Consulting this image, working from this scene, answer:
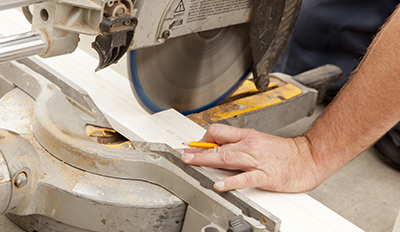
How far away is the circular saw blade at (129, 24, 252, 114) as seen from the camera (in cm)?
187

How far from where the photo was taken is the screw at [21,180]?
4.06ft

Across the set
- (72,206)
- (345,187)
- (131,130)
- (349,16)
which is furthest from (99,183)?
(349,16)

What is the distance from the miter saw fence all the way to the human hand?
0.41m

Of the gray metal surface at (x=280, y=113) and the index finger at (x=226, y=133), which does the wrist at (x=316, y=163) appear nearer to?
the index finger at (x=226, y=133)

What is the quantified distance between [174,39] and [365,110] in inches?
30.5

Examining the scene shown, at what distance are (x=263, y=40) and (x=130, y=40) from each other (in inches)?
28.8

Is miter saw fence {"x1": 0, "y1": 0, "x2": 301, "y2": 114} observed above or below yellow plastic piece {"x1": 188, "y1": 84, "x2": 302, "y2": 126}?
above

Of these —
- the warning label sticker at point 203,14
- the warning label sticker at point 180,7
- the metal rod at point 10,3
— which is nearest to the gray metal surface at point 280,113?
the warning label sticker at point 203,14

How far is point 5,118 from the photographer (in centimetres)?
158

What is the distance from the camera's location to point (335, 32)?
287cm

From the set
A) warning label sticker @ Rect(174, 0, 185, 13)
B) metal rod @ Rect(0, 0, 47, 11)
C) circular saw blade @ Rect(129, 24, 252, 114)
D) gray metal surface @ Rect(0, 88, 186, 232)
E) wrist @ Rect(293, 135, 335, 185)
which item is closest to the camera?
metal rod @ Rect(0, 0, 47, 11)

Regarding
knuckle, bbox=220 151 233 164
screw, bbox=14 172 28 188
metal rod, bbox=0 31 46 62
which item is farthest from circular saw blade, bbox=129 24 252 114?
screw, bbox=14 172 28 188

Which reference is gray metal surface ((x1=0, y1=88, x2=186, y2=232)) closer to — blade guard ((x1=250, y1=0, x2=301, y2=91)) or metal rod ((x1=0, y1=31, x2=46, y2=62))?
metal rod ((x1=0, y1=31, x2=46, y2=62))

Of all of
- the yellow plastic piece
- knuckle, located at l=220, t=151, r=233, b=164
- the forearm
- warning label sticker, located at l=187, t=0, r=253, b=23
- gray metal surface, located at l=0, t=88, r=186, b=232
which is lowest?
the yellow plastic piece
